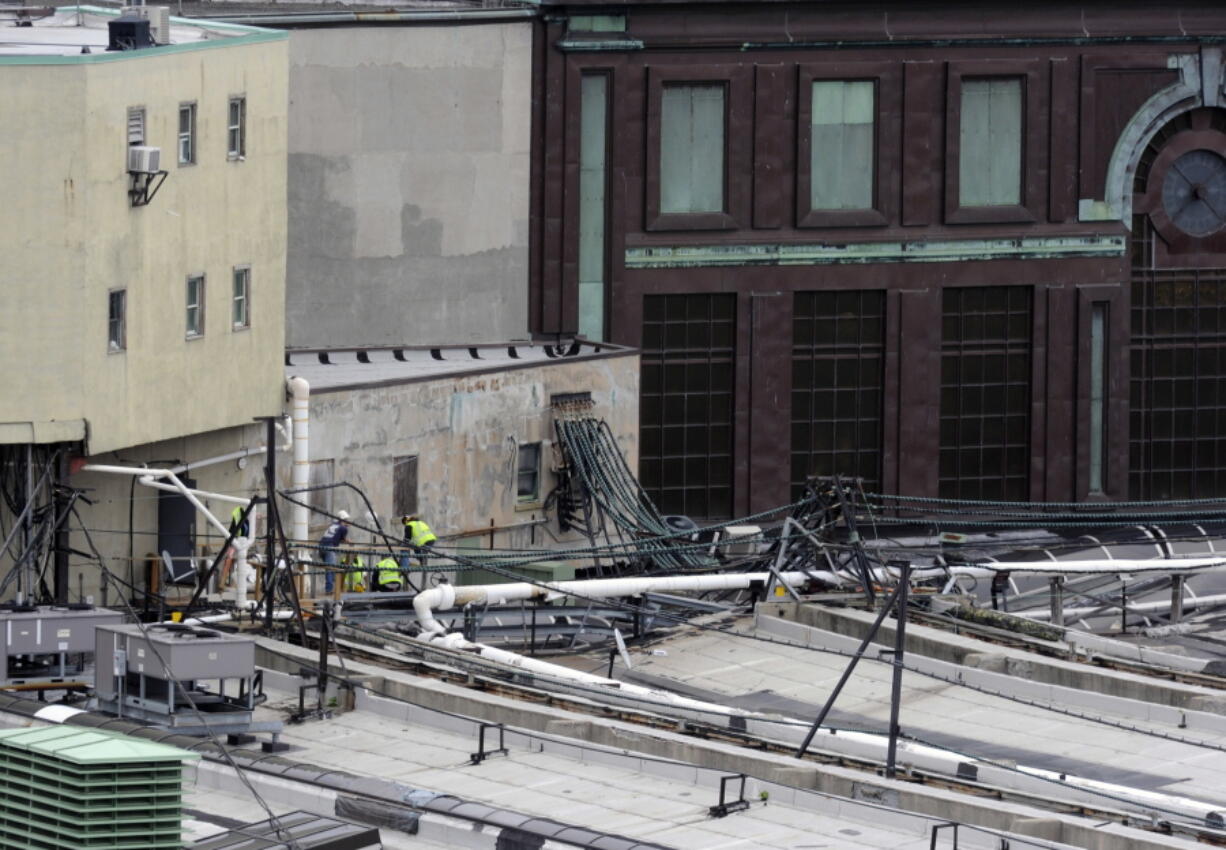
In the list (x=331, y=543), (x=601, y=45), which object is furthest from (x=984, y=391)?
(x=331, y=543)

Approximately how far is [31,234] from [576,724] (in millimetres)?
18299

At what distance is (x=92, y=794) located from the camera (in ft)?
94.5

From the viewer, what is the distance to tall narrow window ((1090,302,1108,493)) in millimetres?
77562

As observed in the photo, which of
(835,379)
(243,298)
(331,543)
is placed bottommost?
(331,543)

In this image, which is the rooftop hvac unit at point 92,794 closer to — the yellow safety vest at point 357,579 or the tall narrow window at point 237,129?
the yellow safety vest at point 357,579

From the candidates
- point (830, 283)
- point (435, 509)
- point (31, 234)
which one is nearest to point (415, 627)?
point (31, 234)

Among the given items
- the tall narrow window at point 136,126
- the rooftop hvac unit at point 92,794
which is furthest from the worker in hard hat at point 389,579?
the rooftop hvac unit at point 92,794

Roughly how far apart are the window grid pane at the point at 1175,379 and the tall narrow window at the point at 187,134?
31.3 metres

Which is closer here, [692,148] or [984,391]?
[692,148]

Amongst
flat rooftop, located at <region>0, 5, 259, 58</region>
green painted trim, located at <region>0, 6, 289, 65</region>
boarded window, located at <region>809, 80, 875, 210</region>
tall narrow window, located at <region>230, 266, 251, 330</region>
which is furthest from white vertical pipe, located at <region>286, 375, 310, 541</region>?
boarded window, located at <region>809, 80, 875, 210</region>

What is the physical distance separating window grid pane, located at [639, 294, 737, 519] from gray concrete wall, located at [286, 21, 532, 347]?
148 inches

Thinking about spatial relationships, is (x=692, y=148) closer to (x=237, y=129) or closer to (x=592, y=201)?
(x=592, y=201)

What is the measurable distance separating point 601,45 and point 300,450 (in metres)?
18.8

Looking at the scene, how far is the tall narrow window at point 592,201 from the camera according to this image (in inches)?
2847
